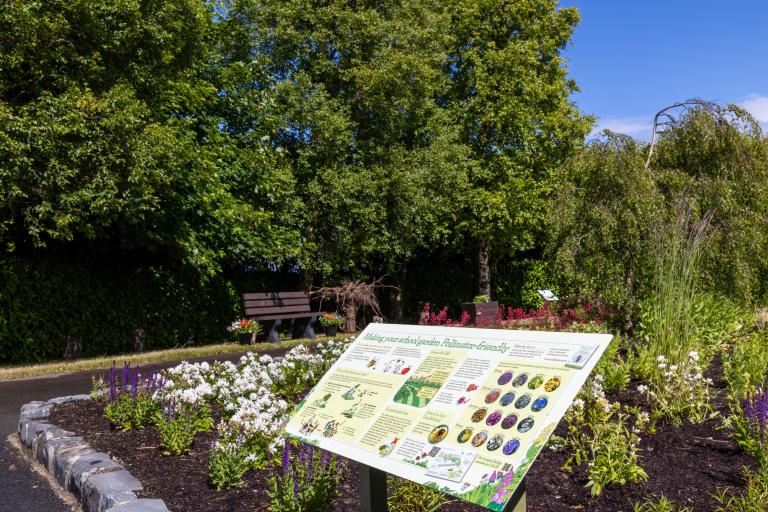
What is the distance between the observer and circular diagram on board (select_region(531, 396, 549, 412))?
2359 mm

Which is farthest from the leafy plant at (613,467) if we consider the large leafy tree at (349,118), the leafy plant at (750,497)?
the large leafy tree at (349,118)

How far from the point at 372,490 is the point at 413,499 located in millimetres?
641

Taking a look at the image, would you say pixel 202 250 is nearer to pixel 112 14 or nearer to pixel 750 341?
pixel 112 14

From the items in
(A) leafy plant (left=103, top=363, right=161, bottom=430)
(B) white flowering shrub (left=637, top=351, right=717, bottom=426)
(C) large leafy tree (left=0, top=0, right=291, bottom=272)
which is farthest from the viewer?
(C) large leafy tree (left=0, top=0, right=291, bottom=272)

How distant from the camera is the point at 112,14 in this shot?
10336mm

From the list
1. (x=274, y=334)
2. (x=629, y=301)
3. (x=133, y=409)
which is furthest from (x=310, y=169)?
(x=133, y=409)

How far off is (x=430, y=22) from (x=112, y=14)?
985 centimetres

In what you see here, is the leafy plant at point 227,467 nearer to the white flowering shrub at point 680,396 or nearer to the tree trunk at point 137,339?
the white flowering shrub at point 680,396

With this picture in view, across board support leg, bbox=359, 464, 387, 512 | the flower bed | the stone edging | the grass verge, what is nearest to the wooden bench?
the grass verge

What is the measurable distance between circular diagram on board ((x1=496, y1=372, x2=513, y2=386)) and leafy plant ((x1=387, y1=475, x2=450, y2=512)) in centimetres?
117

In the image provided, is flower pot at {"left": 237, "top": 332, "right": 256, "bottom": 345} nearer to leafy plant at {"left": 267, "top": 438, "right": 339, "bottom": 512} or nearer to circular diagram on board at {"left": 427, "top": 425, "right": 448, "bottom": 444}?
leafy plant at {"left": 267, "top": 438, "right": 339, "bottom": 512}

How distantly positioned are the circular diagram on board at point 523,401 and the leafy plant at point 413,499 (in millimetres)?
1269

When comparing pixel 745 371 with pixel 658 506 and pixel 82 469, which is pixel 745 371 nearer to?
pixel 658 506

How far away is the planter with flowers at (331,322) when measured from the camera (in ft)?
48.9
